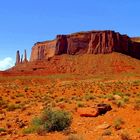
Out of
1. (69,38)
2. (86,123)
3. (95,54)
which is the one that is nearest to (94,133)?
(86,123)

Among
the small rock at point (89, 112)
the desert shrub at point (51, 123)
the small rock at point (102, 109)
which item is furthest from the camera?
the small rock at point (102, 109)

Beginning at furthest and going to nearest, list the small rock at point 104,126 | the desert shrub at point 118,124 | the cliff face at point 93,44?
the cliff face at point 93,44
the small rock at point 104,126
the desert shrub at point 118,124

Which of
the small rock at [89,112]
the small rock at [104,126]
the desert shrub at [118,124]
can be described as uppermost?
the small rock at [89,112]

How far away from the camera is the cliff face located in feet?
421

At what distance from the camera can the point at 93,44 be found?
129375 millimetres

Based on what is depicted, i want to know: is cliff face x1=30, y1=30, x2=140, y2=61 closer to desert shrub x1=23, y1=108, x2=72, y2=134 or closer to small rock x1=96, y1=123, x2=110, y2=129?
small rock x1=96, y1=123, x2=110, y2=129

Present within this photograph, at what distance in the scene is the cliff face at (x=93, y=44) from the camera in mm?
128375

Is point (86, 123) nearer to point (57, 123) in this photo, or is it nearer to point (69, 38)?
point (57, 123)

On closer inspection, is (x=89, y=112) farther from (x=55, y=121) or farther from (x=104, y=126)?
(x=55, y=121)

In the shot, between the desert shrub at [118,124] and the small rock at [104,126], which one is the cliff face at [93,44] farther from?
the small rock at [104,126]

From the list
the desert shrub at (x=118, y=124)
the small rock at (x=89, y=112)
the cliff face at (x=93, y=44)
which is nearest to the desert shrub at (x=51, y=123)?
the desert shrub at (x=118, y=124)

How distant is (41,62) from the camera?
12512 cm

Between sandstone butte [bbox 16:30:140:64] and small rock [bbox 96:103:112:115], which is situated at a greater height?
sandstone butte [bbox 16:30:140:64]

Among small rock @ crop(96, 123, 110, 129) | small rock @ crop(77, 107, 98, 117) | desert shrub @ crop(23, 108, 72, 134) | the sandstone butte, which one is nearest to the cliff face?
the sandstone butte
